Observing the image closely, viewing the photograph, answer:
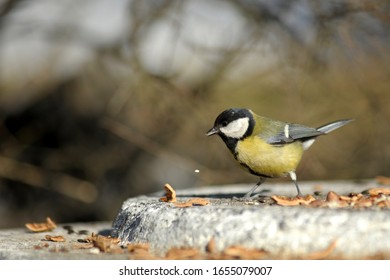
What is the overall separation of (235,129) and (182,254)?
3.52 feet

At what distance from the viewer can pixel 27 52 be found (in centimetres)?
544

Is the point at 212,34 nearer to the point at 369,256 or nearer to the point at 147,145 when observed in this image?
the point at 147,145

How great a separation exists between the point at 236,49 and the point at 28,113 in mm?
1937

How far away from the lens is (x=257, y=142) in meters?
3.16

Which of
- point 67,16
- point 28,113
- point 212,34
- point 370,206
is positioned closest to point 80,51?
point 67,16

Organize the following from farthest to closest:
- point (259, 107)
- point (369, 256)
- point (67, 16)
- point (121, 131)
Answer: point (259, 107) < point (67, 16) < point (121, 131) < point (369, 256)

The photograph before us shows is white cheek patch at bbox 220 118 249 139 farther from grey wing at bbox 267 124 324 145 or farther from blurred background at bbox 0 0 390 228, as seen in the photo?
blurred background at bbox 0 0 390 228

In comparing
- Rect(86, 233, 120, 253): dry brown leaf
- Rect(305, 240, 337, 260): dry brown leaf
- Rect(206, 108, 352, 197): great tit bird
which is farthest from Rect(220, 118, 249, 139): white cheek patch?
Rect(305, 240, 337, 260): dry brown leaf

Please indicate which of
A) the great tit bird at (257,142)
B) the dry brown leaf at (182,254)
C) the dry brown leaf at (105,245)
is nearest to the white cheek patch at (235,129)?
the great tit bird at (257,142)

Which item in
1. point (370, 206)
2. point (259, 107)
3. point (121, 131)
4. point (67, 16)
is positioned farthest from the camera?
point (259, 107)

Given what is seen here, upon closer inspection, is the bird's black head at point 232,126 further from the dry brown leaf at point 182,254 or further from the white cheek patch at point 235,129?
the dry brown leaf at point 182,254

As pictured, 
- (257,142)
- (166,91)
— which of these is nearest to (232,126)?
(257,142)

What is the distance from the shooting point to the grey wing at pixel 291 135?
10.5 feet

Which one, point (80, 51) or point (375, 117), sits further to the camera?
point (80, 51)
